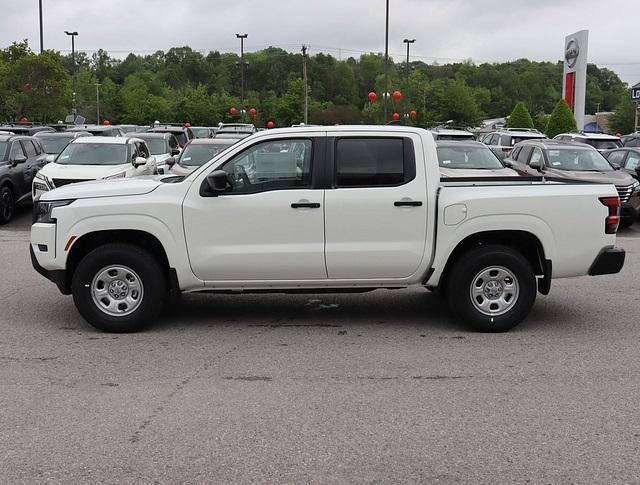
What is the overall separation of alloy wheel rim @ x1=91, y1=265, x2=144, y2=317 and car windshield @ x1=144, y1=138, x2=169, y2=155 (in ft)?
48.0

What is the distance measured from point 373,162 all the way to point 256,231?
1.27 metres

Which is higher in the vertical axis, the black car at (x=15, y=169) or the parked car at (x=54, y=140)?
the parked car at (x=54, y=140)

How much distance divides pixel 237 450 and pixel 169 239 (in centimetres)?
304

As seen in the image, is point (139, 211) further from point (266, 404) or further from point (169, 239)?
point (266, 404)

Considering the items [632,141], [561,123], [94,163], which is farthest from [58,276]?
[561,123]

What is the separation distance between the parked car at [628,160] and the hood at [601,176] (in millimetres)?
1198

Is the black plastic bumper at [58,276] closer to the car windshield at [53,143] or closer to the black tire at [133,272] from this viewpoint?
the black tire at [133,272]

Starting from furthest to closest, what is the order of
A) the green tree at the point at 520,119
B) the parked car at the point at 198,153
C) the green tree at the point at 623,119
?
1. the green tree at the point at 623,119
2. the green tree at the point at 520,119
3. the parked car at the point at 198,153

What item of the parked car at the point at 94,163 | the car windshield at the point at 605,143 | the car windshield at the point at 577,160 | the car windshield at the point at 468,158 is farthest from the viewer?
the car windshield at the point at 605,143

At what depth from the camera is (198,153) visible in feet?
57.2

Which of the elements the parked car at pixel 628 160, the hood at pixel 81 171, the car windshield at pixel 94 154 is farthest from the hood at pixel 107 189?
the parked car at pixel 628 160

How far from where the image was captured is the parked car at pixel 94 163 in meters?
15.4

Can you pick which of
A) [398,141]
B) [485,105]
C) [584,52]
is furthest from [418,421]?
[485,105]

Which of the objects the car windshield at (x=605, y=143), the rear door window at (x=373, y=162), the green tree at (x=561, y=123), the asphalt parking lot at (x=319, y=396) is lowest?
the asphalt parking lot at (x=319, y=396)
